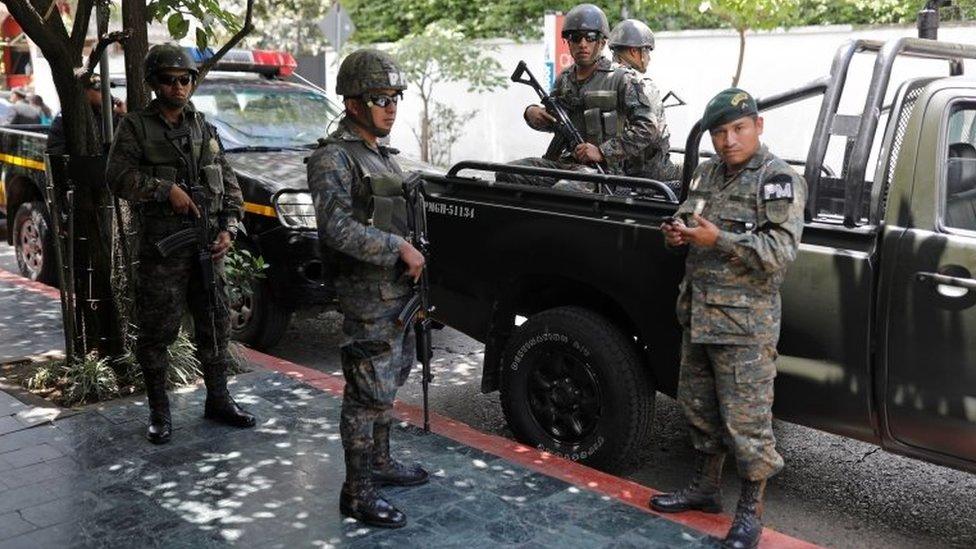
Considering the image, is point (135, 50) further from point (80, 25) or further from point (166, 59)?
point (166, 59)

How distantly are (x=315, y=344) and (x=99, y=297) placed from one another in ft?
6.80

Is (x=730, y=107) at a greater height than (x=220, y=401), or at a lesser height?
greater

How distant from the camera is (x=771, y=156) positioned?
388 cm

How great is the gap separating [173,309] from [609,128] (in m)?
2.55

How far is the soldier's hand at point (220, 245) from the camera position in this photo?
5.14 m

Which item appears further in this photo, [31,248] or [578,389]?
[31,248]

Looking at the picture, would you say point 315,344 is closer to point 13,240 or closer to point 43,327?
point 43,327

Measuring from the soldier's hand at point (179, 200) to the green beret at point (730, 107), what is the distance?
2.53 meters

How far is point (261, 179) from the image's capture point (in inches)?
276

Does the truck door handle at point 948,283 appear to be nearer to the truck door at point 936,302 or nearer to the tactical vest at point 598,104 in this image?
the truck door at point 936,302

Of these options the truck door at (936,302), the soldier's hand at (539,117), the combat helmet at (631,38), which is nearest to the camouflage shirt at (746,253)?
the truck door at (936,302)

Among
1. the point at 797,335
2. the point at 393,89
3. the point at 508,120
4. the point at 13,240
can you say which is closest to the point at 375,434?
the point at 393,89

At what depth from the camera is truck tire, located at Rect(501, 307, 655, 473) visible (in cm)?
460

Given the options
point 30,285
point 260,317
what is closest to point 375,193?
point 260,317
